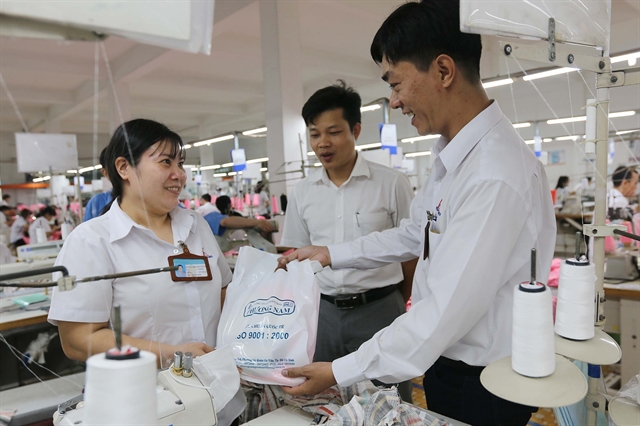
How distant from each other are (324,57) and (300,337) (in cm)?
733

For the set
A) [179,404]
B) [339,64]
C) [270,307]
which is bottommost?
[179,404]

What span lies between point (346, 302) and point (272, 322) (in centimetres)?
89

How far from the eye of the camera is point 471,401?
1172 millimetres

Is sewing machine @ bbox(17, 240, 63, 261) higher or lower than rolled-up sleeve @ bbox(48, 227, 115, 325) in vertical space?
lower

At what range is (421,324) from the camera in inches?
39.0

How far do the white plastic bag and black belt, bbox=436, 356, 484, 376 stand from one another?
1.25ft

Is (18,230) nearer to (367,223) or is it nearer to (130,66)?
(130,66)

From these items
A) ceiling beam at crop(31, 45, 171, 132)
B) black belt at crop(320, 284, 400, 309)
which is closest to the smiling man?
black belt at crop(320, 284, 400, 309)

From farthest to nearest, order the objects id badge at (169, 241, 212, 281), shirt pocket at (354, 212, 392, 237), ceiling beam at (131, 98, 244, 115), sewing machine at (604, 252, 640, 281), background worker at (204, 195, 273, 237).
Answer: ceiling beam at (131, 98, 244, 115), background worker at (204, 195, 273, 237), sewing machine at (604, 252, 640, 281), shirt pocket at (354, 212, 392, 237), id badge at (169, 241, 212, 281)

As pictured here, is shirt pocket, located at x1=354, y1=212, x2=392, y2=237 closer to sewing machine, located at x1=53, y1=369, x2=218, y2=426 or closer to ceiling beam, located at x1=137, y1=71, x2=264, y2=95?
sewing machine, located at x1=53, y1=369, x2=218, y2=426

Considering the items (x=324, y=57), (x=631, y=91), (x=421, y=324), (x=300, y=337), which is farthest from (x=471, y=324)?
(x=631, y=91)

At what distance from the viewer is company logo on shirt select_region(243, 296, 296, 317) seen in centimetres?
117

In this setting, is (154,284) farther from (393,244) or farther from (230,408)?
(393,244)

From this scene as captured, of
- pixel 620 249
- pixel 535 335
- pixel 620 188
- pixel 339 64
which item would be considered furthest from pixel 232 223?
pixel 339 64
